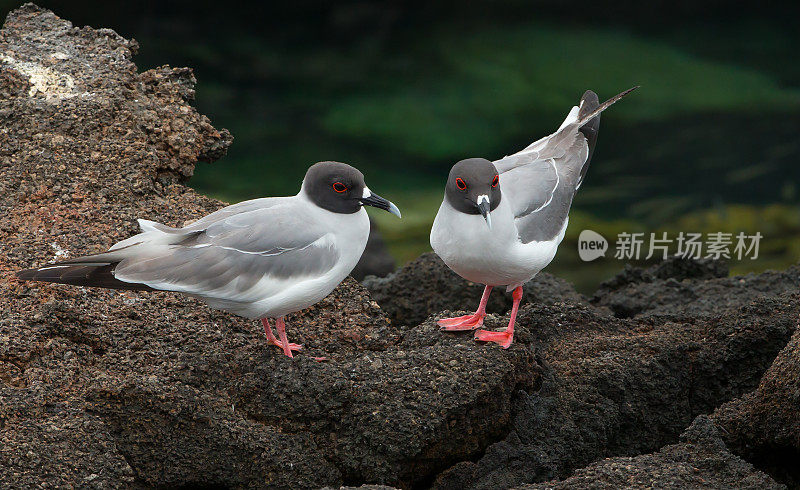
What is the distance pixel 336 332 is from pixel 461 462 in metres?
1.18

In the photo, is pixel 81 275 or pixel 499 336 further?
pixel 499 336

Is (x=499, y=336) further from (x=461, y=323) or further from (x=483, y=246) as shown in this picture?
(x=483, y=246)

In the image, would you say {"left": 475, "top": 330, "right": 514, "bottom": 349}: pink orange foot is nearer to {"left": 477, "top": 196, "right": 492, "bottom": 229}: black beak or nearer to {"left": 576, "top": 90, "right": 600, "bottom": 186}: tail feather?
{"left": 477, "top": 196, "right": 492, "bottom": 229}: black beak

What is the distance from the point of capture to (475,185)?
5.09 meters

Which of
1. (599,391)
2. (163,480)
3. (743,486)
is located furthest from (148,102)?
(743,486)

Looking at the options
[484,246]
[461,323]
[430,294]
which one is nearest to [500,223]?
[484,246]

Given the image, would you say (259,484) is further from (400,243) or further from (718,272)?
(400,243)

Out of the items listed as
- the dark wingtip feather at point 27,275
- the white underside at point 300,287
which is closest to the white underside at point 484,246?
the white underside at point 300,287

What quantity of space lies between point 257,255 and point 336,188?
1.82ft

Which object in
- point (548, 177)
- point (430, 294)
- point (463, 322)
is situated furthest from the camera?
point (430, 294)

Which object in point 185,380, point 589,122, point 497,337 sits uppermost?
point 589,122

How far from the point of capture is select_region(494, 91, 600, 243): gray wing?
5563 millimetres

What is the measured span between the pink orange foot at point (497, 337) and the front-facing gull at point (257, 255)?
78 centimetres

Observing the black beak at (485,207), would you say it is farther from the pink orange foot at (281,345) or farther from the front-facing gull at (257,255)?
the pink orange foot at (281,345)
